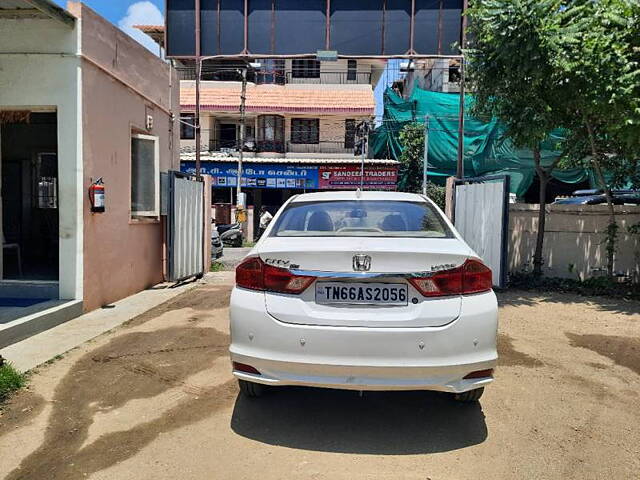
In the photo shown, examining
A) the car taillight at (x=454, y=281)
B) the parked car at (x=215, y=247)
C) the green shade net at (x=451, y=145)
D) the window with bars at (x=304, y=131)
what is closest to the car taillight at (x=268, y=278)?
the car taillight at (x=454, y=281)

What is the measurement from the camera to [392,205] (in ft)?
13.1

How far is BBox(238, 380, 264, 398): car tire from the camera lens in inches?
141

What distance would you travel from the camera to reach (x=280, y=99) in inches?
1017

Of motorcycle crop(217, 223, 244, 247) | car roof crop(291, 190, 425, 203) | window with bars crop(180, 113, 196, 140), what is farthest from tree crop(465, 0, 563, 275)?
window with bars crop(180, 113, 196, 140)

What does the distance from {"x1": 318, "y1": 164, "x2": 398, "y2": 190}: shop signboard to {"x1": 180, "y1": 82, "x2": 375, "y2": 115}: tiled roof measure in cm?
312

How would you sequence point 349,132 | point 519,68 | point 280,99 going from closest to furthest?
point 519,68 → point 280,99 → point 349,132

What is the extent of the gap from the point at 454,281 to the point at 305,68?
26519 mm

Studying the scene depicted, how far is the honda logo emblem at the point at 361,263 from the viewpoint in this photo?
2895 millimetres

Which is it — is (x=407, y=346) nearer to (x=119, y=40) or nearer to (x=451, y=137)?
(x=119, y=40)

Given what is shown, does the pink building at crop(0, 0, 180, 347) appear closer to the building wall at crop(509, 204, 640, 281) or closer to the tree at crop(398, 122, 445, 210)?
the building wall at crop(509, 204, 640, 281)

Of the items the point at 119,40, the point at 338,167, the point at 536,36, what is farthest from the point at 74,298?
the point at 338,167

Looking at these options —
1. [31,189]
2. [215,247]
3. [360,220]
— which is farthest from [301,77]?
[360,220]

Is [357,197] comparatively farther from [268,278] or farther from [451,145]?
[451,145]

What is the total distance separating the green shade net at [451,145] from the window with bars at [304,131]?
3.02 m
